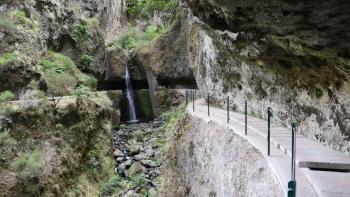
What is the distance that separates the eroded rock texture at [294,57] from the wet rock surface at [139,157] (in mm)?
4940

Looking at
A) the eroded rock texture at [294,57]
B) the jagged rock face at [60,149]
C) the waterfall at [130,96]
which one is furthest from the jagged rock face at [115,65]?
the eroded rock texture at [294,57]

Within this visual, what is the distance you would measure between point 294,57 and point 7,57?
457 inches

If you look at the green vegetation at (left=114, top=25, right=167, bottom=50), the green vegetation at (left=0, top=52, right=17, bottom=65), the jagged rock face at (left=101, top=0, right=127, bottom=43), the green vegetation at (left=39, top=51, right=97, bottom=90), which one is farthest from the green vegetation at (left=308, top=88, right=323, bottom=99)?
the jagged rock face at (left=101, top=0, right=127, bottom=43)

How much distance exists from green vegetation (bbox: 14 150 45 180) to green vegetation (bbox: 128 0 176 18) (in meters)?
23.0

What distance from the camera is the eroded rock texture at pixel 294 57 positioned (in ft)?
20.2

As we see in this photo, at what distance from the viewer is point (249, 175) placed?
7.43 metres

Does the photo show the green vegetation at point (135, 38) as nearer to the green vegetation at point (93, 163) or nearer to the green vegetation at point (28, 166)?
the green vegetation at point (93, 163)

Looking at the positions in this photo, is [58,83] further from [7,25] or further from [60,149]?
[60,149]

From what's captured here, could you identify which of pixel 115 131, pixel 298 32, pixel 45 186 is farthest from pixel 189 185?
pixel 115 131

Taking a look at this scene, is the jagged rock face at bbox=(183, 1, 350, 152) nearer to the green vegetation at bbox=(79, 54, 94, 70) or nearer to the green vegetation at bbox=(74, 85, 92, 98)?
the green vegetation at bbox=(74, 85, 92, 98)

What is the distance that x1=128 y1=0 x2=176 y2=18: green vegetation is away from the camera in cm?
A: 3438

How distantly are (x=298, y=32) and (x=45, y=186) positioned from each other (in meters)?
8.92

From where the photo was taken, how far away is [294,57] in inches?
344

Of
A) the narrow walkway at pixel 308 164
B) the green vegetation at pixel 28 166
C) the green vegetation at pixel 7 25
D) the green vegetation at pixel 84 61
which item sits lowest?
the green vegetation at pixel 28 166
